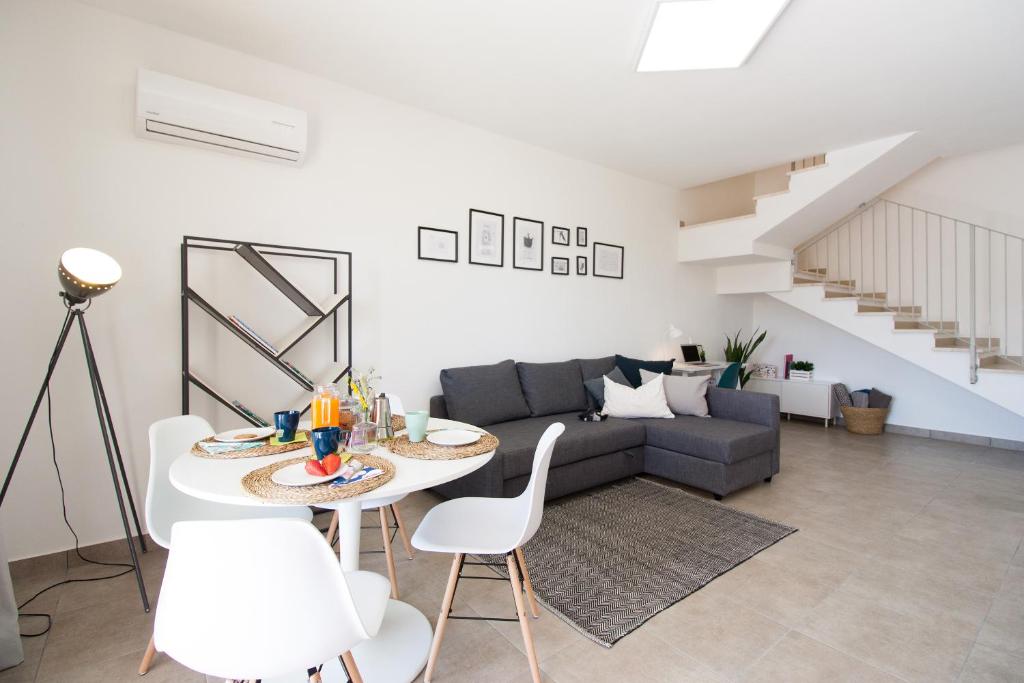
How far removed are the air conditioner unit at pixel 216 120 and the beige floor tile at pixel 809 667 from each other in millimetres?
3218

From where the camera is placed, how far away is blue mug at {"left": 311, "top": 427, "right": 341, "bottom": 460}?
1.45m

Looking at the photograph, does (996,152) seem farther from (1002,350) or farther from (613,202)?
(613,202)

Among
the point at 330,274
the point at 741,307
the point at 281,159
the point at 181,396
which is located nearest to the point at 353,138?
the point at 281,159

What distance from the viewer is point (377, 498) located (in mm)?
1386

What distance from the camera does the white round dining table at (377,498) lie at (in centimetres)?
130

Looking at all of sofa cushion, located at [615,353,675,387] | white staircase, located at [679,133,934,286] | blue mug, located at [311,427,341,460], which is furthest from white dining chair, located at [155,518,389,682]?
white staircase, located at [679,133,934,286]

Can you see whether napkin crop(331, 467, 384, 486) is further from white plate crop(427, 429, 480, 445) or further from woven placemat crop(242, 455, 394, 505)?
white plate crop(427, 429, 480, 445)

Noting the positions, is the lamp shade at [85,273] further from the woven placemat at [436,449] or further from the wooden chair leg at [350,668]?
the wooden chair leg at [350,668]

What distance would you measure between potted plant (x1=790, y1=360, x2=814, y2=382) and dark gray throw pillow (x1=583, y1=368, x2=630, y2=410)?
296 cm

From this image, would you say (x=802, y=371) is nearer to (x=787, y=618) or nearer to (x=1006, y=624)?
(x=1006, y=624)

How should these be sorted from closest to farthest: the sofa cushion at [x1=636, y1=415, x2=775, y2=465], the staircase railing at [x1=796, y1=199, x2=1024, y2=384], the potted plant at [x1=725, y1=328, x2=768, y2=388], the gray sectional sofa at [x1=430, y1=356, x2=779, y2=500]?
the gray sectional sofa at [x1=430, y1=356, x2=779, y2=500], the sofa cushion at [x1=636, y1=415, x2=775, y2=465], the staircase railing at [x1=796, y1=199, x2=1024, y2=384], the potted plant at [x1=725, y1=328, x2=768, y2=388]

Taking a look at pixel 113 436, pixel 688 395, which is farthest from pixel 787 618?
pixel 113 436

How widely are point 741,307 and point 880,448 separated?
2323 millimetres

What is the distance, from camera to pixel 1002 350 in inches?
177
